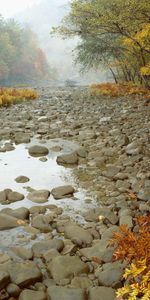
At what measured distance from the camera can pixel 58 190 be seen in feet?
17.6

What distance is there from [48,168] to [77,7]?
868 cm

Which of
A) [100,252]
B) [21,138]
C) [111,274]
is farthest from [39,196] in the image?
[21,138]

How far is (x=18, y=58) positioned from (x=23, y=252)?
6200cm

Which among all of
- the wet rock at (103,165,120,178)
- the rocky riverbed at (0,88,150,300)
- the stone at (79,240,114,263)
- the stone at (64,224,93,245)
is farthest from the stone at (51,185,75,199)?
the stone at (79,240,114,263)

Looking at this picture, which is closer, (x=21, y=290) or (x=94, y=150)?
(x=21, y=290)

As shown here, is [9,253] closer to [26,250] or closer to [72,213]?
[26,250]

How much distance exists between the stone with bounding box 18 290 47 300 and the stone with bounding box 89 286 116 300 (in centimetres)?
39

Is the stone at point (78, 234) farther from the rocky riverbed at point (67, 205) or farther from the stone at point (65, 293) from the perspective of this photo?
the stone at point (65, 293)

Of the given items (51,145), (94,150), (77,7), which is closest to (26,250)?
(94,150)

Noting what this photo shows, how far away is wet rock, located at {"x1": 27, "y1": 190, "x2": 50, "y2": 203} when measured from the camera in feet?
16.6

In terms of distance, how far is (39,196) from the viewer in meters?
5.17

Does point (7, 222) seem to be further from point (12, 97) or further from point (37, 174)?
point (12, 97)

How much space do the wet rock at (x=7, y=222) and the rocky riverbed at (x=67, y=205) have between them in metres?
0.01

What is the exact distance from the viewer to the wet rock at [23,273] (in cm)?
312
